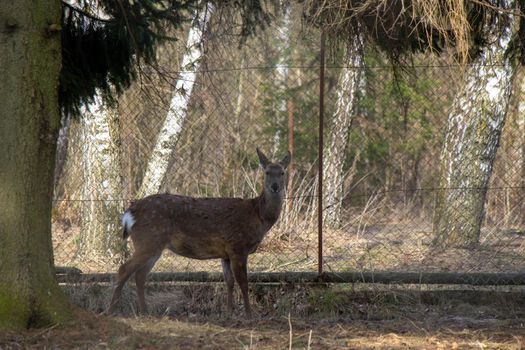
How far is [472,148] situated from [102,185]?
4.36m

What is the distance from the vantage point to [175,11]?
698 centimetres

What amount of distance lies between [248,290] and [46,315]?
2928mm

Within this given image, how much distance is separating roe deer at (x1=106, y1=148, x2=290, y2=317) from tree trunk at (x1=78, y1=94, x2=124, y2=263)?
5.18 ft

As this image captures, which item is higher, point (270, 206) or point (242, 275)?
point (270, 206)

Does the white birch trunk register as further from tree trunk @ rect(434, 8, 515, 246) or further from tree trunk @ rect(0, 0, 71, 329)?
tree trunk @ rect(0, 0, 71, 329)

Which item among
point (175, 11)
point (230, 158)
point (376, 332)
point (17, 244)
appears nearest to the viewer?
point (17, 244)

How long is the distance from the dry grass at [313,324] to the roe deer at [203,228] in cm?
35

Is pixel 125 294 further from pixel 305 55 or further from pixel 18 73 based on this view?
pixel 305 55

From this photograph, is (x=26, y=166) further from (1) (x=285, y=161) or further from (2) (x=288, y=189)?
(2) (x=288, y=189)

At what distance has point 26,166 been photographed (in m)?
5.57

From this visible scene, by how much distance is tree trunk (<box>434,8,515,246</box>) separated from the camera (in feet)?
32.4

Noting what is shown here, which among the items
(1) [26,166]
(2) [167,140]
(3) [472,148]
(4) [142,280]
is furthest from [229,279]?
(3) [472,148]

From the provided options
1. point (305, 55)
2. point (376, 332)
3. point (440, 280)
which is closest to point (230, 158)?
point (440, 280)

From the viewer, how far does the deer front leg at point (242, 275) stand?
7855 millimetres
